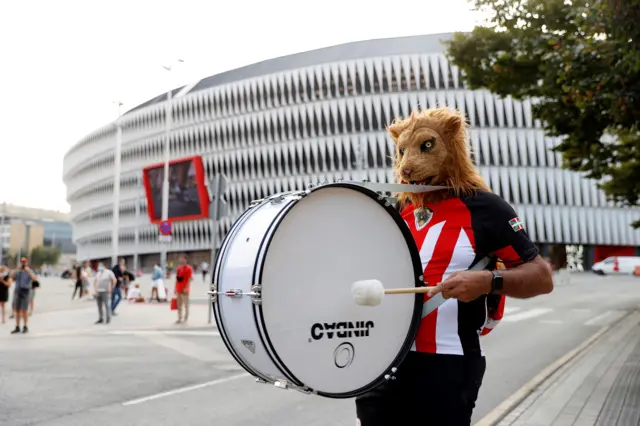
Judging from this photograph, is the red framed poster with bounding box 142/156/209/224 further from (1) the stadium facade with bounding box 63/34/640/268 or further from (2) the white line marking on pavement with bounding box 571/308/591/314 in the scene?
(2) the white line marking on pavement with bounding box 571/308/591/314

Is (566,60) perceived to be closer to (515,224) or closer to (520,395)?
(520,395)

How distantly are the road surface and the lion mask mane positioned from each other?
4269 millimetres

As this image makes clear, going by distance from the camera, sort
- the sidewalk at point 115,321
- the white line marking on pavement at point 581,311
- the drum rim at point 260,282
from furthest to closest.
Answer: the white line marking on pavement at point 581,311 < the sidewalk at point 115,321 < the drum rim at point 260,282

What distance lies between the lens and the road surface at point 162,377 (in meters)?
6.77

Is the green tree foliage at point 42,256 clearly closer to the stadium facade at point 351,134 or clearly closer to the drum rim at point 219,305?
the stadium facade at point 351,134

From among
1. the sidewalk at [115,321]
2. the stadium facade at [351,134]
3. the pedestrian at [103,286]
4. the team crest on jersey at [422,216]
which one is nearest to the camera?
the team crest on jersey at [422,216]

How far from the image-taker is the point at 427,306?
2572 millimetres

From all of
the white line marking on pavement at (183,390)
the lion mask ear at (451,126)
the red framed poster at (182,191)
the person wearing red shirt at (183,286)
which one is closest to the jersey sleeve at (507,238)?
the lion mask ear at (451,126)

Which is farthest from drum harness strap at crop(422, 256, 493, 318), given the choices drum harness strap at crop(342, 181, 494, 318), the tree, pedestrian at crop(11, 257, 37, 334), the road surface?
pedestrian at crop(11, 257, 37, 334)

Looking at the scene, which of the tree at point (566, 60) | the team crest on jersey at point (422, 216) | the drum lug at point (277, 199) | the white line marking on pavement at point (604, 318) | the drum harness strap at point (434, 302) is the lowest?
the white line marking on pavement at point (604, 318)

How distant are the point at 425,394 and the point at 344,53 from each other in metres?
69.6

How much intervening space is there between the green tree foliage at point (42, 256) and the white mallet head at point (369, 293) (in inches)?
5692

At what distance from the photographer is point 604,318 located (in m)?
19.4

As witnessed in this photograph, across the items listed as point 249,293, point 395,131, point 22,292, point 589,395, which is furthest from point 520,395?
point 22,292
